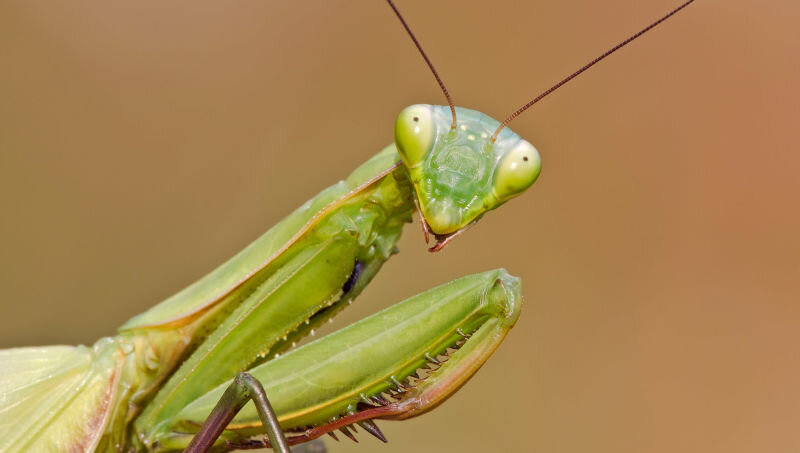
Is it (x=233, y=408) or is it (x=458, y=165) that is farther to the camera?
(x=458, y=165)

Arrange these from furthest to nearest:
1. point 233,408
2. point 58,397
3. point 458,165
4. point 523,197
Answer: point 523,197, point 58,397, point 458,165, point 233,408

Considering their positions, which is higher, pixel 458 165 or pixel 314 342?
pixel 458 165

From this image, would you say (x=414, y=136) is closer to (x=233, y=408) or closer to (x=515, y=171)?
(x=515, y=171)

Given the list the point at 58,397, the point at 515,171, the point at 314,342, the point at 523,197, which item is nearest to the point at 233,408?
the point at 314,342

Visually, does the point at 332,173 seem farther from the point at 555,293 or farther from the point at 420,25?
the point at 555,293

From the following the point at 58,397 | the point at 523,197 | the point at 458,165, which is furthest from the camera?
the point at 523,197

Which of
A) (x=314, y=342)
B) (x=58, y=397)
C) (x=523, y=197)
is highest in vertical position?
(x=58, y=397)

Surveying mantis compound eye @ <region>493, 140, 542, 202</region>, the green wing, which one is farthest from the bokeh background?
mantis compound eye @ <region>493, 140, 542, 202</region>

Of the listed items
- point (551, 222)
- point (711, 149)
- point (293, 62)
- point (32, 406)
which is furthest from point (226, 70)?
point (32, 406)
